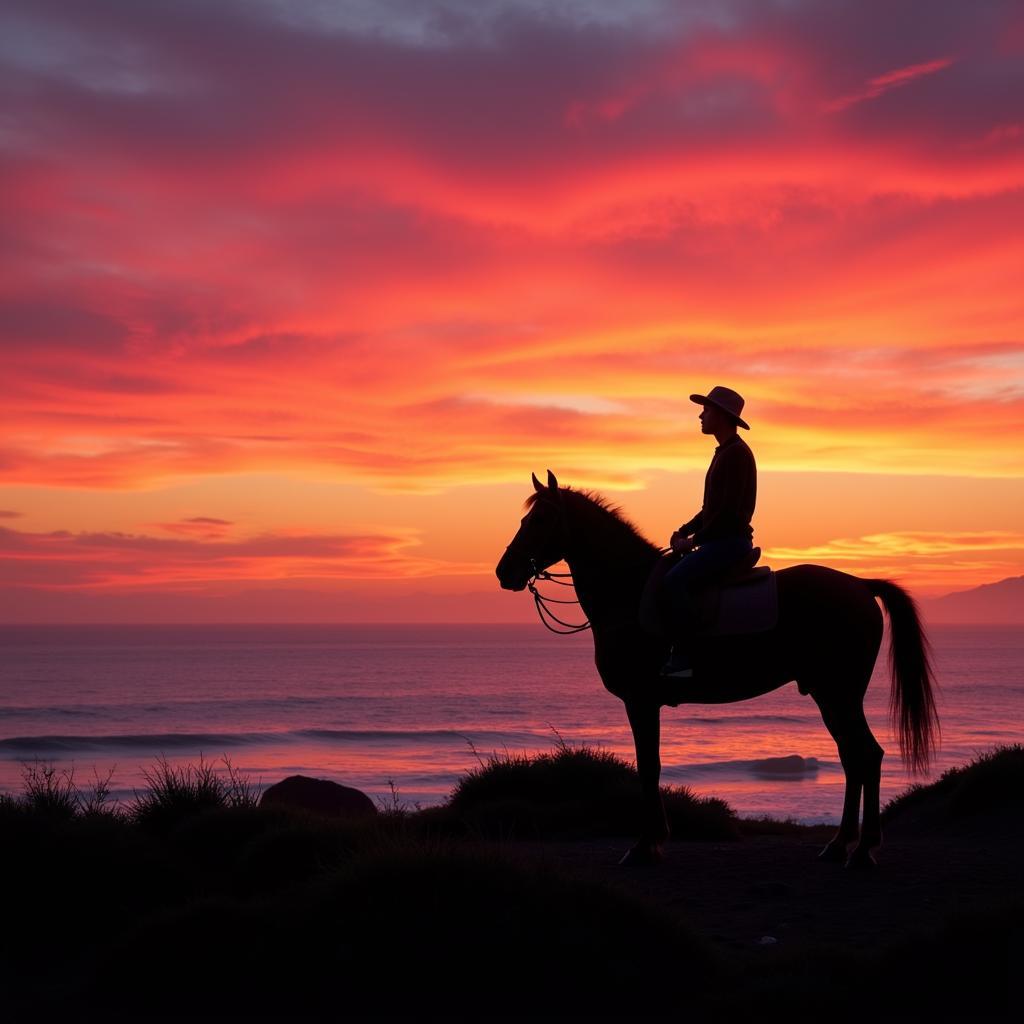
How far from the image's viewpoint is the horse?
360 inches

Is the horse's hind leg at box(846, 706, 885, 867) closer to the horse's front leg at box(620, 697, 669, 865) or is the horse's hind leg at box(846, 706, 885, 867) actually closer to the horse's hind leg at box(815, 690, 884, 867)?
the horse's hind leg at box(815, 690, 884, 867)

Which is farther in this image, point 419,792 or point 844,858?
point 419,792

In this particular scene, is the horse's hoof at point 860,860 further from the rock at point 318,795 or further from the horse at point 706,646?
the rock at point 318,795

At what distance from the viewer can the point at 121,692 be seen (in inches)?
3211

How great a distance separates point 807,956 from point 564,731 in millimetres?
A: 56150

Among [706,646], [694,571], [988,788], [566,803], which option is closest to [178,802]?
[566,803]

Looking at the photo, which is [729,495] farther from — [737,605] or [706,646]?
[706,646]

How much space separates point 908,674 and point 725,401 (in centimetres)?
312

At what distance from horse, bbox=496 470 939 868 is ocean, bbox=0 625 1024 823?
Result: 34.2ft

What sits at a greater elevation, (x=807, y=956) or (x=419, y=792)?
(x=807, y=956)

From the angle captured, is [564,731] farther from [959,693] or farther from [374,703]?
[959,693]

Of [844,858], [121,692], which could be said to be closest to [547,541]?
[844,858]

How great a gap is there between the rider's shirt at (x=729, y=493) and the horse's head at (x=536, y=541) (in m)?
1.26

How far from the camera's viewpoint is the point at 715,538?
900 cm
